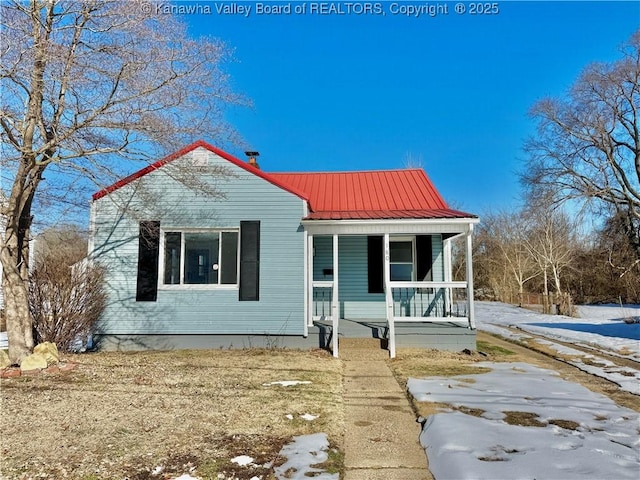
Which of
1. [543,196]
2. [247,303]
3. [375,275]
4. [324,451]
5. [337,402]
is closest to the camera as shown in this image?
[324,451]

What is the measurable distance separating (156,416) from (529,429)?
3.88m

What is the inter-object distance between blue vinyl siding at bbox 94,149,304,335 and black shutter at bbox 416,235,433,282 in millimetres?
3344

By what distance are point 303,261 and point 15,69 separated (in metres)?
5.84

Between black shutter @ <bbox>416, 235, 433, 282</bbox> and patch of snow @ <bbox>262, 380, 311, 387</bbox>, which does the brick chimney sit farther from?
patch of snow @ <bbox>262, 380, 311, 387</bbox>

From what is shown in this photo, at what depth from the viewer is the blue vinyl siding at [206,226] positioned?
892 centimetres

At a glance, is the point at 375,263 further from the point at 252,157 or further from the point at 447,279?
the point at 252,157

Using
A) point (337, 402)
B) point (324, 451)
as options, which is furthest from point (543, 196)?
point (324, 451)

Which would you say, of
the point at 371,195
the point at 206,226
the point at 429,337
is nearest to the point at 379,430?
the point at 429,337

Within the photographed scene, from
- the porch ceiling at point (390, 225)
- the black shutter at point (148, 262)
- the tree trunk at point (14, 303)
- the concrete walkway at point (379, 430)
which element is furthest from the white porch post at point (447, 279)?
the tree trunk at point (14, 303)

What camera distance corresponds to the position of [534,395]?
556cm

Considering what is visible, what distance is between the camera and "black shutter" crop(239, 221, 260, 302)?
29.3 ft

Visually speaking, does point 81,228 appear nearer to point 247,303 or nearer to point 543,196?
point 247,303

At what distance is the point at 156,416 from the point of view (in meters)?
4.53

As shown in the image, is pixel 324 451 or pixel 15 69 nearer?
pixel 324 451
